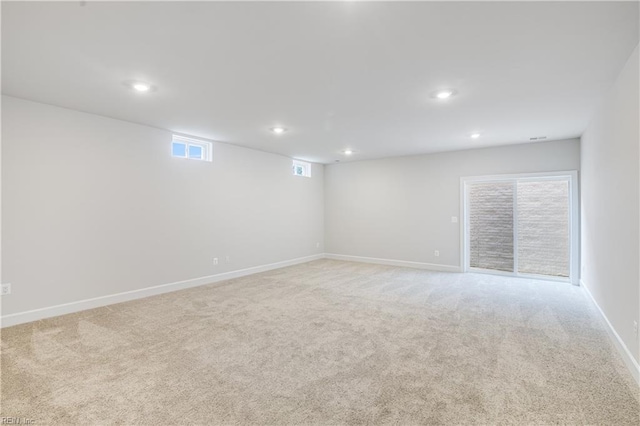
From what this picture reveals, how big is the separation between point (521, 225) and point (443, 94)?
395cm

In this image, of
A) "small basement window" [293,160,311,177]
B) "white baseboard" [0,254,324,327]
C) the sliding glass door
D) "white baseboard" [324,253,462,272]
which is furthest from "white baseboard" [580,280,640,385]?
"small basement window" [293,160,311,177]

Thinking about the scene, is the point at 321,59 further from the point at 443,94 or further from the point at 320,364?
the point at 320,364

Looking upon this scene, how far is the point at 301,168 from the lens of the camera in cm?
796

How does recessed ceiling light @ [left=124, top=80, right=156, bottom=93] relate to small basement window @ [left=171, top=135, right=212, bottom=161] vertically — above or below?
above

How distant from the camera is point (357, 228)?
789cm

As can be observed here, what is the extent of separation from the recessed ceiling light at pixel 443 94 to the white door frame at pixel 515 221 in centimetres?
344

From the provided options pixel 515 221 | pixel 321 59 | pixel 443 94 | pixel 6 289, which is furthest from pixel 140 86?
pixel 515 221

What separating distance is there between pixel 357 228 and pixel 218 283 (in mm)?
3764

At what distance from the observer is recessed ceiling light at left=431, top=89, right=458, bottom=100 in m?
3.29

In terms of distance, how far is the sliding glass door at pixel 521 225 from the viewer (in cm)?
559

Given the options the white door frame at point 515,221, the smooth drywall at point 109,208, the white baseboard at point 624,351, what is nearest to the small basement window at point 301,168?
the smooth drywall at point 109,208

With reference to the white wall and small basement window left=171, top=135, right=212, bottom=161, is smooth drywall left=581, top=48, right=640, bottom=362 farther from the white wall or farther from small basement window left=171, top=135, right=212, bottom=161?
small basement window left=171, top=135, right=212, bottom=161

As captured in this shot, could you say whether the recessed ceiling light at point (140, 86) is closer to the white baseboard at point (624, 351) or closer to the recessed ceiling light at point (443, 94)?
the recessed ceiling light at point (443, 94)

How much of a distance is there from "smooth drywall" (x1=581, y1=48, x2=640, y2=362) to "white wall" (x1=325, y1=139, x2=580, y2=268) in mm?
1647
